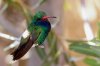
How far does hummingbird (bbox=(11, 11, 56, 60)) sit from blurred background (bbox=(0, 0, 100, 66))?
0.04 feet

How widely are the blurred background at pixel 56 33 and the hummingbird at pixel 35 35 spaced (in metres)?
0.01

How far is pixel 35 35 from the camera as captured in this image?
0.19m

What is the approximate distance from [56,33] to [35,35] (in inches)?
34.6

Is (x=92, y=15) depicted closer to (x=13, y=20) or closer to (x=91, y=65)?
(x=13, y=20)

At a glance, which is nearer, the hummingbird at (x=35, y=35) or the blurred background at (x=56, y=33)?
the hummingbird at (x=35, y=35)

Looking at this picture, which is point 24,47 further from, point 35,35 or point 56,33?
point 56,33

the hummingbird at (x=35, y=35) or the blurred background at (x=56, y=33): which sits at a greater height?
the blurred background at (x=56, y=33)

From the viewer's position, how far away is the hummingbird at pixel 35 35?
188mm

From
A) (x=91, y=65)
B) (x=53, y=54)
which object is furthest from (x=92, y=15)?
(x=91, y=65)

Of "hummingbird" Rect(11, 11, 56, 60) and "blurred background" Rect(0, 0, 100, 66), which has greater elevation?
"blurred background" Rect(0, 0, 100, 66)

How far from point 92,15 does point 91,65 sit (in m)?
0.97

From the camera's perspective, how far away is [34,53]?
101 centimetres

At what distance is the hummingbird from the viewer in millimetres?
188

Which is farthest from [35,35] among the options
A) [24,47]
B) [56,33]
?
[56,33]
